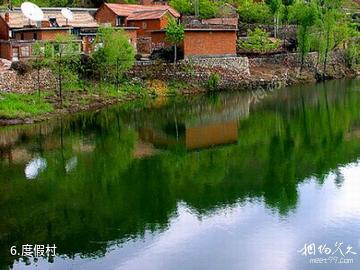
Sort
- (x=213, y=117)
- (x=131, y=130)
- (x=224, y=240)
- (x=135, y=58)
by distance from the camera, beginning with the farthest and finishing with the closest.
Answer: (x=135, y=58) < (x=213, y=117) < (x=131, y=130) < (x=224, y=240)

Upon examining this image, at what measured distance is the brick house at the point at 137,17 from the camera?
50.6 metres

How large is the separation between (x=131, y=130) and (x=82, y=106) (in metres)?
6.37

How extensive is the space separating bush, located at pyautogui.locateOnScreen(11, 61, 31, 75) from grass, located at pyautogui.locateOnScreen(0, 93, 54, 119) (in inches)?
101

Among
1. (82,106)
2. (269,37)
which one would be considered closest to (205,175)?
(82,106)

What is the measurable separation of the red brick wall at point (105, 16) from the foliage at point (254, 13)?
17464mm

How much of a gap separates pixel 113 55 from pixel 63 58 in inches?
148

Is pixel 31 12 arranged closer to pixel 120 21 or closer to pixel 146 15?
pixel 120 21

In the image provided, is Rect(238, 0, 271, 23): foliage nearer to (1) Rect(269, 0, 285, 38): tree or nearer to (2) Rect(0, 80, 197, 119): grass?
(1) Rect(269, 0, 285, 38): tree

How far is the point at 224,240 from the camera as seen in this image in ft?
56.7

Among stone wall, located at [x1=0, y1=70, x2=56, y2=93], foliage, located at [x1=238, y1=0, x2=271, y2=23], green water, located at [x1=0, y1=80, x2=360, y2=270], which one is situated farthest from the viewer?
foliage, located at [x1=238, y1=0, x2=271, y2=23]

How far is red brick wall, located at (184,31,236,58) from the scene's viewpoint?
1907 inches

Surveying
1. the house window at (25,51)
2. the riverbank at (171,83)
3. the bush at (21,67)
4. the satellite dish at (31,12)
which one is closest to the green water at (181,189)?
the riverbank at (171,83)

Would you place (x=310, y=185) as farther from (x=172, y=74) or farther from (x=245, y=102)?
(x=172, y=74)

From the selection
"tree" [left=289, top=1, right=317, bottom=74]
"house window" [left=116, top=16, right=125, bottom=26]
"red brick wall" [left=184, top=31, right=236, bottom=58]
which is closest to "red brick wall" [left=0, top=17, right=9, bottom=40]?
"house window" [left=116, top=16, right=125, bottom=26]
